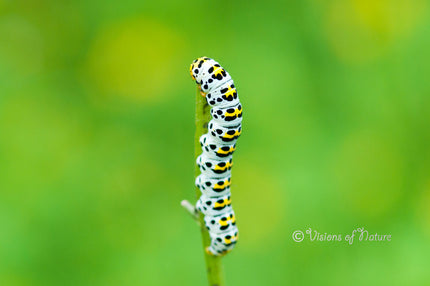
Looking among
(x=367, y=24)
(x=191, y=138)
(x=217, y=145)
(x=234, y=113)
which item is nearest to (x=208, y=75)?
(x=234, y=113)

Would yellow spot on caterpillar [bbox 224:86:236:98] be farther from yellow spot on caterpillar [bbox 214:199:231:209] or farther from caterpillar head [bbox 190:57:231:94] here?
yellow spot on caterpillar [bbox 214:199:231:209]

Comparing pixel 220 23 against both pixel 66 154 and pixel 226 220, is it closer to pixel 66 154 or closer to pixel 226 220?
pixel 66 154

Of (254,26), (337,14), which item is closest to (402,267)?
(337,14)

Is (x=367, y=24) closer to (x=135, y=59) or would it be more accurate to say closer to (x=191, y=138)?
(x=191, y=138)

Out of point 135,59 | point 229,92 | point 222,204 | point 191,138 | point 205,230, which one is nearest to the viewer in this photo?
point 205,230

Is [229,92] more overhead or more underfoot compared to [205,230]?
more overhead

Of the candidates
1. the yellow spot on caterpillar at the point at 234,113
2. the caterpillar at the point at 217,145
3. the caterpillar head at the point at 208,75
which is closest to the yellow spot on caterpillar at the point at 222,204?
the caterpillar at the point at 217,145

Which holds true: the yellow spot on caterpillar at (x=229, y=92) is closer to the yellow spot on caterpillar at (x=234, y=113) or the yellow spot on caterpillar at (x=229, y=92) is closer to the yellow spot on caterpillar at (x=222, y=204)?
the yellow spot on caterpillar at (x=234, y=113)
